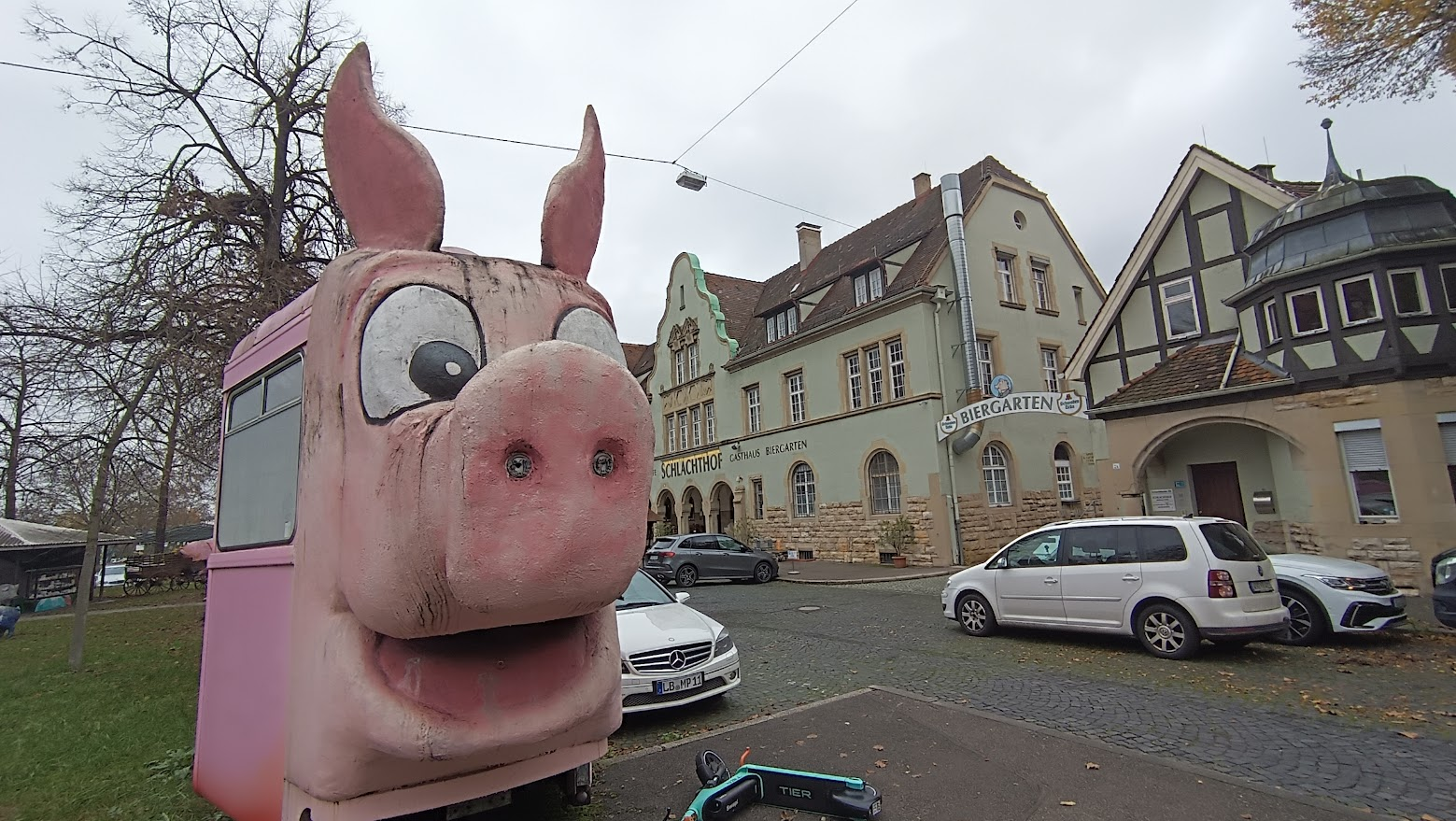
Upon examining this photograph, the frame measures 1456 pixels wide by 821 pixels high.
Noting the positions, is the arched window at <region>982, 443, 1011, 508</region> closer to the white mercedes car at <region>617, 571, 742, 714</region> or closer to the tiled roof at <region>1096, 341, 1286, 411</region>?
the tiled roof at <region>1096, 341, 1286, 411</region>

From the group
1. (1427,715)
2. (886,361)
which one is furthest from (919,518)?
(1427,715)

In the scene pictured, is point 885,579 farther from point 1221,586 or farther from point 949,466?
point 1221,586

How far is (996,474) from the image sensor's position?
70.0 ft

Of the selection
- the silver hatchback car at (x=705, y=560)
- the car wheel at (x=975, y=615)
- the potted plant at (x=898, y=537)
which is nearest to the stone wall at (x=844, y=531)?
the potted plant at (x=898, y=537)

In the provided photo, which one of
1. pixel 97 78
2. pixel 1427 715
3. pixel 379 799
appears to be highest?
pixel 97 78

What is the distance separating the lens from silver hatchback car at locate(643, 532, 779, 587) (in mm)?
19047

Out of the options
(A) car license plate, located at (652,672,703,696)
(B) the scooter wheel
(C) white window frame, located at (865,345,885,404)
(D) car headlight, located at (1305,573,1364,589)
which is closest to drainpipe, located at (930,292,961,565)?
(C) white window frame, located at (865,345,885,404)

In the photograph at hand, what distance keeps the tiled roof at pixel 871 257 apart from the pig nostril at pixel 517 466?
20.0 metres

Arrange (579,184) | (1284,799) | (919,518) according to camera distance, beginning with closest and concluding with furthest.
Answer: (579,184) → (1284,799) → (919,518)

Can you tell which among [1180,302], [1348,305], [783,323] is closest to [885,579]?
[1180,302]

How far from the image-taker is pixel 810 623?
1164 cm

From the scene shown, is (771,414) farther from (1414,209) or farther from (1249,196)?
(1414,209)

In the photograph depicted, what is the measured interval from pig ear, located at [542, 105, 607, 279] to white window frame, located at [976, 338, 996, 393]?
61.2 feet

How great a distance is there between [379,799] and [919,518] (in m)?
18.9
